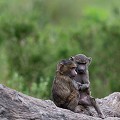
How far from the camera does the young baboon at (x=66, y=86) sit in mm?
9586

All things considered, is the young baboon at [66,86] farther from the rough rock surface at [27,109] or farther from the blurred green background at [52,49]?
the blurred green background at [52,49]

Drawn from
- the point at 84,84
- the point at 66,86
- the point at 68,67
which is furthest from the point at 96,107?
the point at 68,67

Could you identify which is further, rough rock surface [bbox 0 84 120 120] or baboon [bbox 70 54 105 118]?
baboon [bbox 70 54 105 118]

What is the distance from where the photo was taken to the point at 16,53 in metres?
24.2

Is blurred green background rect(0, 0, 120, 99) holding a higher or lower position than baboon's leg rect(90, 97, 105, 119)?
higher

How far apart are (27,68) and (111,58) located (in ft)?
11.3

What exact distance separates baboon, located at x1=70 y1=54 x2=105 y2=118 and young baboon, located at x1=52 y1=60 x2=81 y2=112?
191 mm

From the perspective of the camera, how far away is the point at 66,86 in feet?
31.5

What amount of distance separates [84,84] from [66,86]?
14.5 inches

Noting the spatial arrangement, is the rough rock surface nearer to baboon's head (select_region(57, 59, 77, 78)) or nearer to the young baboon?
the young baboon

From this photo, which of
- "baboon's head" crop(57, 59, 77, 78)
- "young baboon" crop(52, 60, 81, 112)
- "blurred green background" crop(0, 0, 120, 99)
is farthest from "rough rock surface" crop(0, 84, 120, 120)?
"blurred green background" crop(0, 0, 120, 99)

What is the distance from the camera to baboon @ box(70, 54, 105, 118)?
986 centimetres

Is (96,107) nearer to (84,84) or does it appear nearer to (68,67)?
(84,84)

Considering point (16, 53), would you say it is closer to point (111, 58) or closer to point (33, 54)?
point (33, 54)
